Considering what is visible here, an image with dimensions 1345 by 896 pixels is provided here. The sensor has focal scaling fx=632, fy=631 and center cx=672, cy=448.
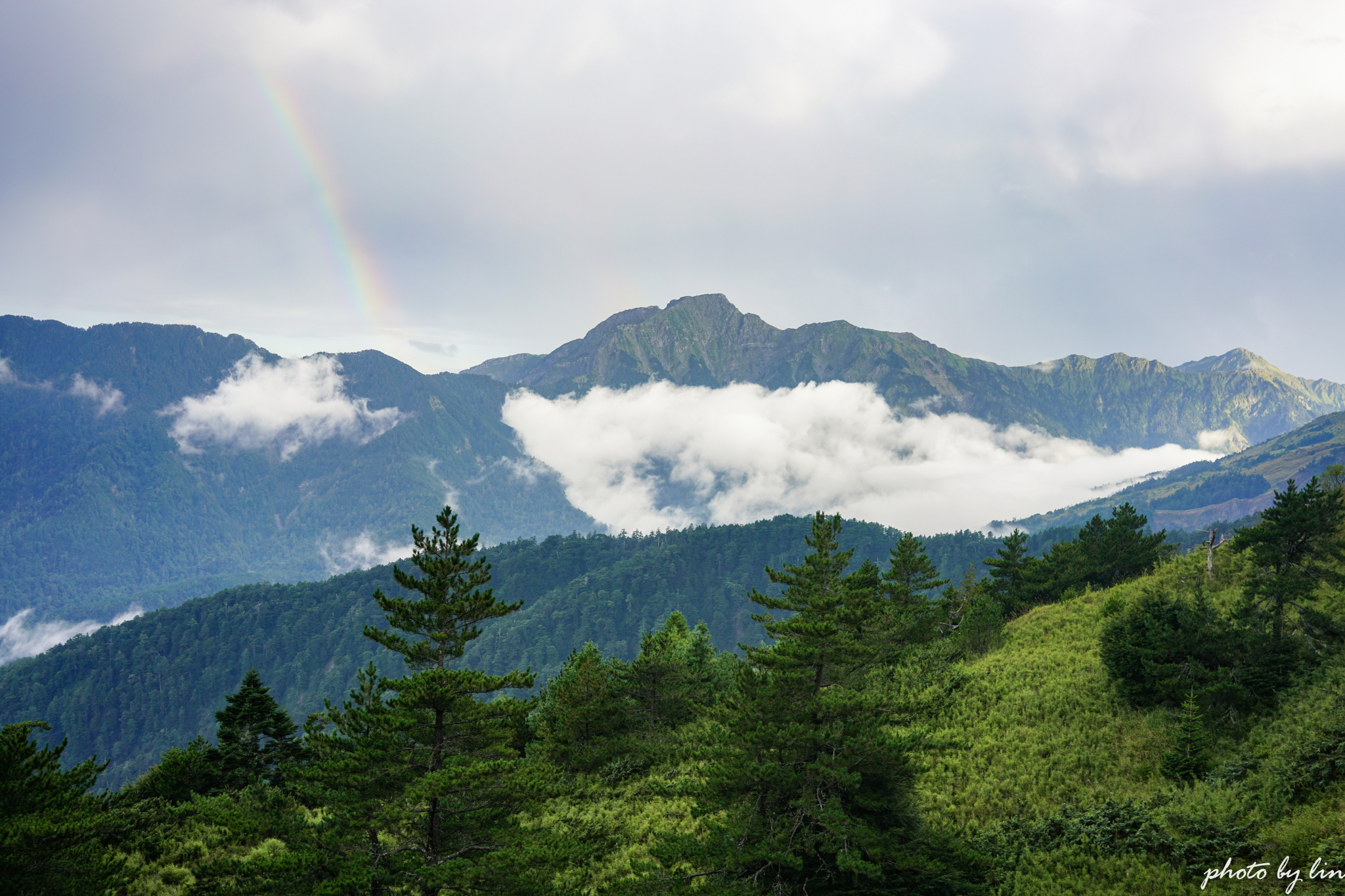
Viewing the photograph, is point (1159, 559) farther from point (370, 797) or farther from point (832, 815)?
point (370, 797)

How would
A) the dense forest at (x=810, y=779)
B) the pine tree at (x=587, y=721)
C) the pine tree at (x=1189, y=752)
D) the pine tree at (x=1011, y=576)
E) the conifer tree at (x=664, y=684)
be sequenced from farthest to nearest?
the pine tree at (x=1011, y=576)
the conifer tree at (x=664, y=684)
the pine tree at (x=587, y=721)
the pine tree at (x=1189, y=752)
the dense forest at (x=810, y=779)

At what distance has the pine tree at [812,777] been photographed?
16.8 metres

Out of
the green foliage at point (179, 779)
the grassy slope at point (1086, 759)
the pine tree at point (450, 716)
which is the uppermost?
the pine tree at point (450, 716)

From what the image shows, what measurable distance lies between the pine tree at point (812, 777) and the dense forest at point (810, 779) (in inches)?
3.4

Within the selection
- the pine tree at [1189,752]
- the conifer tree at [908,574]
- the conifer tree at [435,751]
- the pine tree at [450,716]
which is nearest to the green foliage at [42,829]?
the conifer tree at [435,751]

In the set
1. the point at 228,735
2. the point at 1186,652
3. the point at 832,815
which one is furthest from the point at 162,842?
the point at 1186,652

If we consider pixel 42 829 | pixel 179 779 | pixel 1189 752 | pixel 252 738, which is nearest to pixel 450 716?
pixel 42 829

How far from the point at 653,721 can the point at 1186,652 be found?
29.5 m

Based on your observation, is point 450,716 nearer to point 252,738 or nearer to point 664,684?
point 252,738

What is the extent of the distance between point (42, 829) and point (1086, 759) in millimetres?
34418

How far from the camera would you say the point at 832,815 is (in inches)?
648

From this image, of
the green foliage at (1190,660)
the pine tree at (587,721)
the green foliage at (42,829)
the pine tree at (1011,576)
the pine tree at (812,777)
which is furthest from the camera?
the pine tree at (1011,576)

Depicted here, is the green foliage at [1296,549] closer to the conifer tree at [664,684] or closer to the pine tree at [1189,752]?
the pine tree at [1189,752]

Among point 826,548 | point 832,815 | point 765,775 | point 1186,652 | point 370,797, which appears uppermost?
point 826,548
